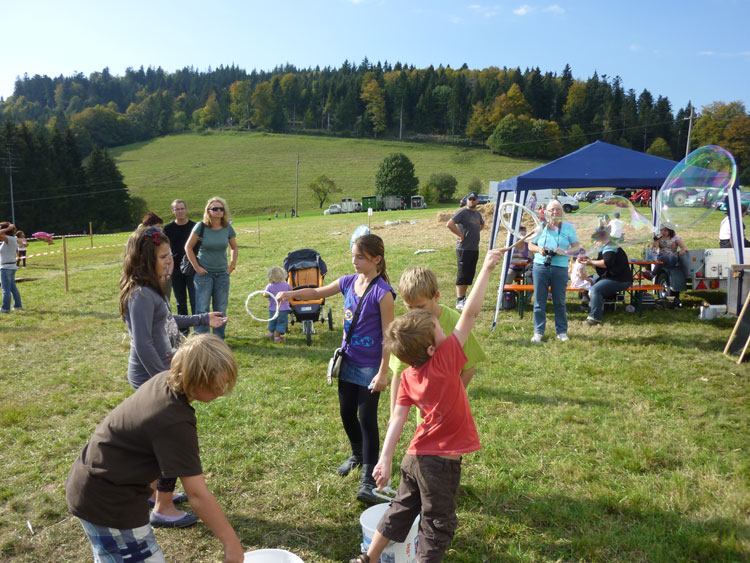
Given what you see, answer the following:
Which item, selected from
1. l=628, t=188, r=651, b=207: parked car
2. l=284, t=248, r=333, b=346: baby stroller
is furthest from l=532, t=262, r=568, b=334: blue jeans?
l=284, t=248, r=333, b=346: baby stroller

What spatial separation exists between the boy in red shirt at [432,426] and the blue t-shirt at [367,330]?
0.98m

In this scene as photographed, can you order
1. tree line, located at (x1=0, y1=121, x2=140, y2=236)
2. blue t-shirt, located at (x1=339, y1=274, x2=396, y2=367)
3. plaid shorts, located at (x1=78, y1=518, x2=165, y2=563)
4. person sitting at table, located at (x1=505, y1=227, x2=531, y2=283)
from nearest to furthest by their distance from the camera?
plaid shorts, located at (x1=78, y1=518, x2=165, y2=563) < blue t-shirt, located at (x1=339, y1=274, x2=396, y2=367) < person sitting at table, located at (x1=505, y1=227, x2=531, y2=283) < tree line, located at (x1=0, y1=121, x2=140, y2=236)

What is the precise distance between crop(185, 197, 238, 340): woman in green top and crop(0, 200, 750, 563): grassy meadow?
1042 millimetres

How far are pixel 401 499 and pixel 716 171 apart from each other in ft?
22.7

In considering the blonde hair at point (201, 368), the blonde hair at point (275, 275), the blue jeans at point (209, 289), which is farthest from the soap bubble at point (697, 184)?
the blonde hair at point (201, 368)

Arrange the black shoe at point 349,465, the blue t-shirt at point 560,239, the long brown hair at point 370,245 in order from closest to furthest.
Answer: the long brown hair at point 370,245 < the black shoe at point 349,465 < the blue t-shirt at point 560,239

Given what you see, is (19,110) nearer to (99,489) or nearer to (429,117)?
(429,117)

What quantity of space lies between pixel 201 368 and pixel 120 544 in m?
0.93

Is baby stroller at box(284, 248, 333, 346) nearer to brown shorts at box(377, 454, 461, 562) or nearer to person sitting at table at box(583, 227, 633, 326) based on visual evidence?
person sitting at table at box(583, 227, 633, 326)

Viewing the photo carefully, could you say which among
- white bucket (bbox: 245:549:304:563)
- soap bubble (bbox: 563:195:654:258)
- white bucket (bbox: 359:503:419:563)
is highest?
soap bubble (bbox: 563:195:654:258)

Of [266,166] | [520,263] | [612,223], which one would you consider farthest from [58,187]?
[612,223]

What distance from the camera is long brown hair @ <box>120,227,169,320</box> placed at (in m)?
3.12

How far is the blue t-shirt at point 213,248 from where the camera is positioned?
7.11m

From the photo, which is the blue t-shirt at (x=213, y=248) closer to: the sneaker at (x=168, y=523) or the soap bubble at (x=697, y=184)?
the sneaker at (x=168, y=523)
